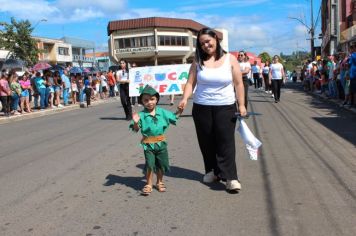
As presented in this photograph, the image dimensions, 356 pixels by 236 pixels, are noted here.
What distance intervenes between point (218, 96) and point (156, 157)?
3.26 feet

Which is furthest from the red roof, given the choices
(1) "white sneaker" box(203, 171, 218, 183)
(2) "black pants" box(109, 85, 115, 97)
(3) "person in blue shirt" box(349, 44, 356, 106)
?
(1) "white sneaker" box(203, 171, 218, 183)

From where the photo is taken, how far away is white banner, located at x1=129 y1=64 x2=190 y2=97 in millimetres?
15039

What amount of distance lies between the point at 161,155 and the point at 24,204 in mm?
1606

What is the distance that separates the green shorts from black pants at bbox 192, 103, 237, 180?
511 millimetres

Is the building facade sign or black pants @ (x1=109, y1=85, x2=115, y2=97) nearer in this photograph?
black pants @ (x1=109, y1=85, x2=115, y2=97)

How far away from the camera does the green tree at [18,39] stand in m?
46.9

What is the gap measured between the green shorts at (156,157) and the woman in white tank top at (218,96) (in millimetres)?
533

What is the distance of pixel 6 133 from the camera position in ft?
40.2

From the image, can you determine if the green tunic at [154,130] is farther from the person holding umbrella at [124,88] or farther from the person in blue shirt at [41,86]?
the person in blue shirt at [41,86]

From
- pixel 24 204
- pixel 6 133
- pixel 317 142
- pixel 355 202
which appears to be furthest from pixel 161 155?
pixel 6 133

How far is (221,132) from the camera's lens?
5.26m

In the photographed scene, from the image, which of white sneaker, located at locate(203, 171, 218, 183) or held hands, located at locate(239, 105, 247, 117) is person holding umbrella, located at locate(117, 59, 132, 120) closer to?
white sneaker, located at locate(203, 171, 218, 183)

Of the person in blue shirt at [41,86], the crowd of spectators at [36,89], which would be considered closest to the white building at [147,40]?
the crowd of spectators at [36,89]

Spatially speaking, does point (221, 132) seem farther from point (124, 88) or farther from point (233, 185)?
point (124, 88)
